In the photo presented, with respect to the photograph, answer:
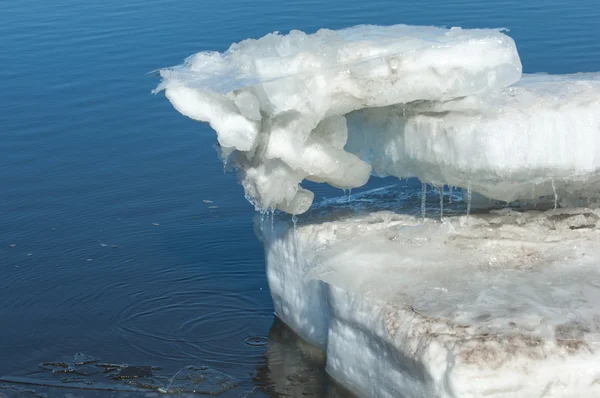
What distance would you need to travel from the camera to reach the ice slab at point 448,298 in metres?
4.24

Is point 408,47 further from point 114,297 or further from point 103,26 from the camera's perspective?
point 103,26

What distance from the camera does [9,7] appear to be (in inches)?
840

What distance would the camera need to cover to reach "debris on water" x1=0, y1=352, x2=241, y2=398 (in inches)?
228

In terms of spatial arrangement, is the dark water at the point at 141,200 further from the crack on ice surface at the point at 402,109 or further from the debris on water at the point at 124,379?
the crack on ice surface at the point at 402,109

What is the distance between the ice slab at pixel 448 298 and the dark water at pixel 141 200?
0.55m

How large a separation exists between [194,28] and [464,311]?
12.9m

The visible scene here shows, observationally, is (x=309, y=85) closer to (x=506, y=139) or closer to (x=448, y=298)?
(x=506, y=139)

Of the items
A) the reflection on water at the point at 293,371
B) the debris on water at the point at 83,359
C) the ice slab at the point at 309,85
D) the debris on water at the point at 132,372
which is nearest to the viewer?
the ice slab at the point at 309,85

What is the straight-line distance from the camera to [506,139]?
207 inches

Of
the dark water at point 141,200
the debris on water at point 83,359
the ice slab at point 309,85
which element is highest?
the ice slab at point 309,85

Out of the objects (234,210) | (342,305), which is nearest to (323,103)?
(342,305)

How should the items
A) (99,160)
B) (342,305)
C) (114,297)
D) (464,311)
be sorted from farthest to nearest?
(99,160)
(114,297)
(342,305)
(464,311)

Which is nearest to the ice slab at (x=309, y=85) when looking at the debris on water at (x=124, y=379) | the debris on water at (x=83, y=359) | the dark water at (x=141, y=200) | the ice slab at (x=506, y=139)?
the ice slab at (x=506, y=139)

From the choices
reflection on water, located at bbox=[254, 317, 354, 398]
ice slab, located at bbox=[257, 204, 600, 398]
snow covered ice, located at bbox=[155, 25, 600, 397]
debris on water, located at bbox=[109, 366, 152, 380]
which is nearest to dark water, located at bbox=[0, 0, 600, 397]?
reflection on water, located at bbox=[254, 317, 354, 398]
